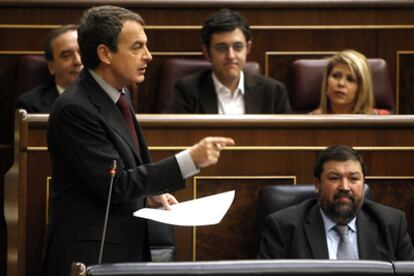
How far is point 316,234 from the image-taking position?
1.94m

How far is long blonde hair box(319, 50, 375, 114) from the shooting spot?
2486 millimetres

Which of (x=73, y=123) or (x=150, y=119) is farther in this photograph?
(x=150, y=119)

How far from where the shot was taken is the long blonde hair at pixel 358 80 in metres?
2.49

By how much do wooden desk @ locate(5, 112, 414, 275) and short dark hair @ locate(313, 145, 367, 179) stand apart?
0.08m

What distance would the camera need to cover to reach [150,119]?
6.61 feet

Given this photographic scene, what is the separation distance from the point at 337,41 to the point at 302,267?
5.94ft

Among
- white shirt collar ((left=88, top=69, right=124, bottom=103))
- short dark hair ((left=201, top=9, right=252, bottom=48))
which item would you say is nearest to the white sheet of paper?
white shirt collar ((left=88, top=69, right=124, bottom=103))

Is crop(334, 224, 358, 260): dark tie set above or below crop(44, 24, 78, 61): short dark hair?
below

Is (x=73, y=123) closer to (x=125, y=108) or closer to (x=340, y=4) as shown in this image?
(x=125, y=108)

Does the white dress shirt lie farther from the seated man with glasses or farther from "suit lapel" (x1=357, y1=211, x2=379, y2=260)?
"suit lapel" (x1=357, y1=211, x2=379, y2=260)

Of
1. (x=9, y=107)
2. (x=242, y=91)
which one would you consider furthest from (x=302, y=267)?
(x=9, y=107)

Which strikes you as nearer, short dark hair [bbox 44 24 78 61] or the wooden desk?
the wooden desk

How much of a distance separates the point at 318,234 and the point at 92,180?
0.61 m

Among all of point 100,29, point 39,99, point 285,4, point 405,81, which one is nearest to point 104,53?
point 100,29
